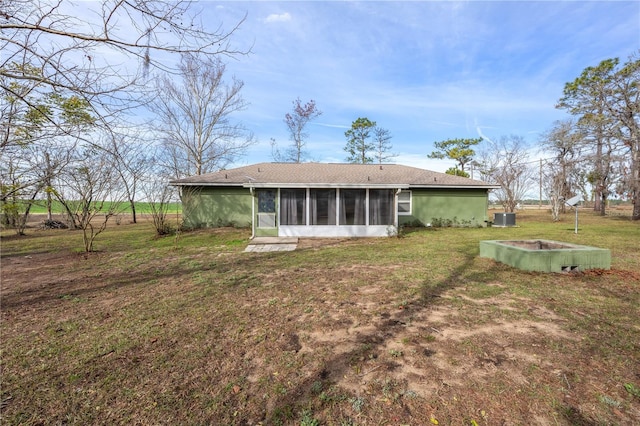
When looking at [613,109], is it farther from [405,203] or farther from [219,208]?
[219,208]

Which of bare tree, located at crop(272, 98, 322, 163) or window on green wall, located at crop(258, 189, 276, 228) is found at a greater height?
bare tree, located at crop(272, 98, 322, 163)

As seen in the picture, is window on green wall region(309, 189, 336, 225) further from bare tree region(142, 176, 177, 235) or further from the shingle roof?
bare tree region(142, 176, 177, 235)

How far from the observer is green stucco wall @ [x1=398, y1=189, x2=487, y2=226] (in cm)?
1438

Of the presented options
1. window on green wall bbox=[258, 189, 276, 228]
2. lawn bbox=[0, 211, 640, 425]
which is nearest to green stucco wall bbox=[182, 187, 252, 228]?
window on green wall bbox=[258, 189, 276, 228]

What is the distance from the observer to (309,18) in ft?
28.0

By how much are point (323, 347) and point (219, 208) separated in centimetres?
1204

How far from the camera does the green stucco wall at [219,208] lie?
13445 millimetres

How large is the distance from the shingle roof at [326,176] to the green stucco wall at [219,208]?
0.56 metres

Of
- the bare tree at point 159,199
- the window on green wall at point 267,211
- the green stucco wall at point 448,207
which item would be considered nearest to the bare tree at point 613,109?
the green stucco wall at point 448,207

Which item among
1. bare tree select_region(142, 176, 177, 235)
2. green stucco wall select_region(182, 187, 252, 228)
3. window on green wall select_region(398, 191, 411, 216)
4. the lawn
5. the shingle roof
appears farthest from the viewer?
window on green wall select_region(398, 191, 411, 216)

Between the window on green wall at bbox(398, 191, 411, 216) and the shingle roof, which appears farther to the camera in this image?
the window on green wall at bbox(398, 191, 411, 216)

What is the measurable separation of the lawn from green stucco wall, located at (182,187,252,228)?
764 cm

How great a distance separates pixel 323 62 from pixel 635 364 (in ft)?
43.3

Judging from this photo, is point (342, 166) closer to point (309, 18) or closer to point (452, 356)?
point (309, 18)
